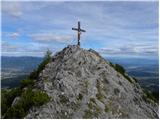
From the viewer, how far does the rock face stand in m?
25.7

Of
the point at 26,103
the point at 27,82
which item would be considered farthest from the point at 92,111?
the point at 27,82

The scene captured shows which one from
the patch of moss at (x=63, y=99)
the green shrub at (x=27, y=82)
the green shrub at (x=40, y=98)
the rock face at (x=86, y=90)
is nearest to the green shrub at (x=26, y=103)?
the green shrub at (x=40, y=98)

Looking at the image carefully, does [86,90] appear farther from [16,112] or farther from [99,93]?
[16,112]

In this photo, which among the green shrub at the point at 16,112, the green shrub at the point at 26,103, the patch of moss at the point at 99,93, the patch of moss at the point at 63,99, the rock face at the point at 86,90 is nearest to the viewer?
the green shrub at the point at 16,112

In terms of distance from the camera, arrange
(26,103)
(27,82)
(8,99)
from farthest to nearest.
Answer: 1. (27,82)
2. (8,99)
3. (26,103)

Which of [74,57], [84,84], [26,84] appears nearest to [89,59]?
[74,57]

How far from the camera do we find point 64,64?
29.9 meters

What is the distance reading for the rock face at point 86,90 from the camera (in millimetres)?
25672

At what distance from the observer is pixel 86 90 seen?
27.6m

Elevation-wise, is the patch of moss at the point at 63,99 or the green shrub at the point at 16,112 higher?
the patch of moss at the point at 63,99

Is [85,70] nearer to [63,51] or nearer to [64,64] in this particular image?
[64,64]

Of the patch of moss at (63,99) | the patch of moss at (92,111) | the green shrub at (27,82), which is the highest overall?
the green shrub at (27,82)

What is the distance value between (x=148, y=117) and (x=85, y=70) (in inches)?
261

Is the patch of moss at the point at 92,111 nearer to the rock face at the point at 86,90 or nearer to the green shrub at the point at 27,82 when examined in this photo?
the rock face at the point at 86,90
